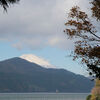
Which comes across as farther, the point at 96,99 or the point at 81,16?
the point at 96,99

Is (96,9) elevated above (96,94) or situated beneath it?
situated beneath

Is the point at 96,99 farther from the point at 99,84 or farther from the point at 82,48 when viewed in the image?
the point at 82,48

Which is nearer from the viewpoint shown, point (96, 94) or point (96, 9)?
point (96, 9)

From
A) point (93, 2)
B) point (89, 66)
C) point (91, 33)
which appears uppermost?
point (93, 2)

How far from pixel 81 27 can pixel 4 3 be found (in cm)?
507

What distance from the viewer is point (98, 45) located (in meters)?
16.2

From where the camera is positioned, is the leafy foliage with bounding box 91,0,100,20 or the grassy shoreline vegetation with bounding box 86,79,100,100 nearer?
the leafy foliage with bounding box 91,0,100,20

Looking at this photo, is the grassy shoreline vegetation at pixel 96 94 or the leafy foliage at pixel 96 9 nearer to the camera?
the leafy foliage at pixel 96 9

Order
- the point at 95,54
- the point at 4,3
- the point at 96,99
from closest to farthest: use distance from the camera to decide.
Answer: the point at 4,3 → the point at 95,54 → the point at 96,99

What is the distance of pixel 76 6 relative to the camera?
17.5 metres

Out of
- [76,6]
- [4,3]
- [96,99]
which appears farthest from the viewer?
[96,99]

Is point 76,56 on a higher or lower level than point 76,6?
lower

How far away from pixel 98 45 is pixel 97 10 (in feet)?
5.29

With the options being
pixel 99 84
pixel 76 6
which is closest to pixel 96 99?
pixel 99 84
